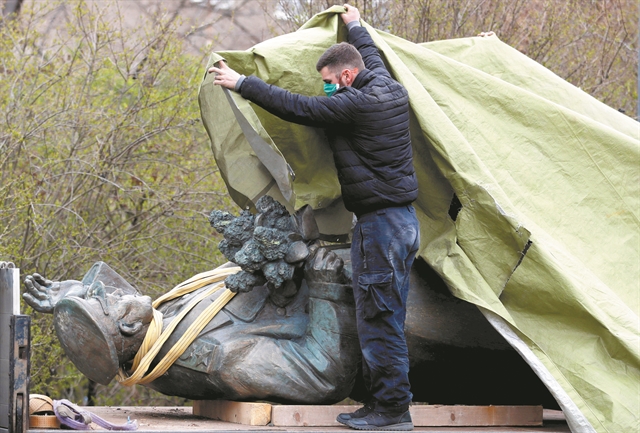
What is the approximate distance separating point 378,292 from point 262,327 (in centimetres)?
66

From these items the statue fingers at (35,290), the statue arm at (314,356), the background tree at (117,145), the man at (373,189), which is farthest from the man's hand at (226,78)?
the background tree at (117,145)

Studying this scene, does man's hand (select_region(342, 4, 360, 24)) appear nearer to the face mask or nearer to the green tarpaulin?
the green tarpaulin

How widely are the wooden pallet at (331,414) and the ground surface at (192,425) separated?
0.13ft

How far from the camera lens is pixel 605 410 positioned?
13.7 ft

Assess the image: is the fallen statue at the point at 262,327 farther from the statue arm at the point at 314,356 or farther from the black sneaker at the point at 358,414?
the black sneaker at the point at 358,414

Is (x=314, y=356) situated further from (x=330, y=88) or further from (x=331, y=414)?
(x=330, y=88)

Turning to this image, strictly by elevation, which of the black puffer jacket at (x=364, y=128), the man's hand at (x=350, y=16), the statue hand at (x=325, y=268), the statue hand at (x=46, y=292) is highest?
the man's hand at (x=350, y=16)

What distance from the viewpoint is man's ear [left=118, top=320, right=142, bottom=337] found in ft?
14.1

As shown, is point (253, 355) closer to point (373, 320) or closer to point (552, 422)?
point (373, 320)

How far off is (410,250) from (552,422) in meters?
1.31

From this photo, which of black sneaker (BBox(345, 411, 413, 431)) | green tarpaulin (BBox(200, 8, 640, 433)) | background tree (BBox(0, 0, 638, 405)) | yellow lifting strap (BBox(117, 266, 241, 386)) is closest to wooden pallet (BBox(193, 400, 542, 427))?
black sneaker (BBox(345, 411, 413, 431))

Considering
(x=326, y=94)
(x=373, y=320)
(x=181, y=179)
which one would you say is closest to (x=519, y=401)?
(x=373, y=320)

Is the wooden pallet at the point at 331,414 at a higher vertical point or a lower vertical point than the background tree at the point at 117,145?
lower

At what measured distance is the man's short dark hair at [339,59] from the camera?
13.9ft
